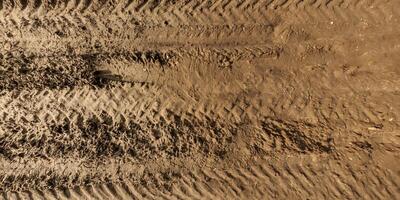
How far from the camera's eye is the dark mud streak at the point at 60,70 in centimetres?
416

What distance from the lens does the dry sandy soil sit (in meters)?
3.79

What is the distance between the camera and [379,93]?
3775 millimetres

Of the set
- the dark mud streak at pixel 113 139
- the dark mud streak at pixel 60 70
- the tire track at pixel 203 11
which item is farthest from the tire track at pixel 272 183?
the tire track at pixel 203 11

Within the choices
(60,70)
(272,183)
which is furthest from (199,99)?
(60,70)

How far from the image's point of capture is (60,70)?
13.9ft

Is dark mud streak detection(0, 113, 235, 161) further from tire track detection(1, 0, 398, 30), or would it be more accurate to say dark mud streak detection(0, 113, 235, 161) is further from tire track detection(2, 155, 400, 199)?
tire track detection(1, 0, 398, 30)

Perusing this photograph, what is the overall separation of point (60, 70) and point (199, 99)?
5.03 feet

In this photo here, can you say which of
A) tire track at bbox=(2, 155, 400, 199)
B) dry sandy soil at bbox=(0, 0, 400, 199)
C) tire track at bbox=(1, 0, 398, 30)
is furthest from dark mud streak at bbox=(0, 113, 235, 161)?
tire track at bbox=(1, 0, 398, 30)

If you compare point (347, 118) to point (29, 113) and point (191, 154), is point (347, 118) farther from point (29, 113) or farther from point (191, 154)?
point (29, 113)

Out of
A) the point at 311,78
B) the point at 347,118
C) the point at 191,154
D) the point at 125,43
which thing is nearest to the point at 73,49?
the point at 125,43

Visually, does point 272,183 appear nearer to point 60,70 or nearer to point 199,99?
point 199,99

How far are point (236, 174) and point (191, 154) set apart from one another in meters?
0.49

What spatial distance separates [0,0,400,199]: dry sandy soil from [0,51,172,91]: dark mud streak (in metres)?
0.01

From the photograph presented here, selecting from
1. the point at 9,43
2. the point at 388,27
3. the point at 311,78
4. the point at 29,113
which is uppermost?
the point at 388,27
